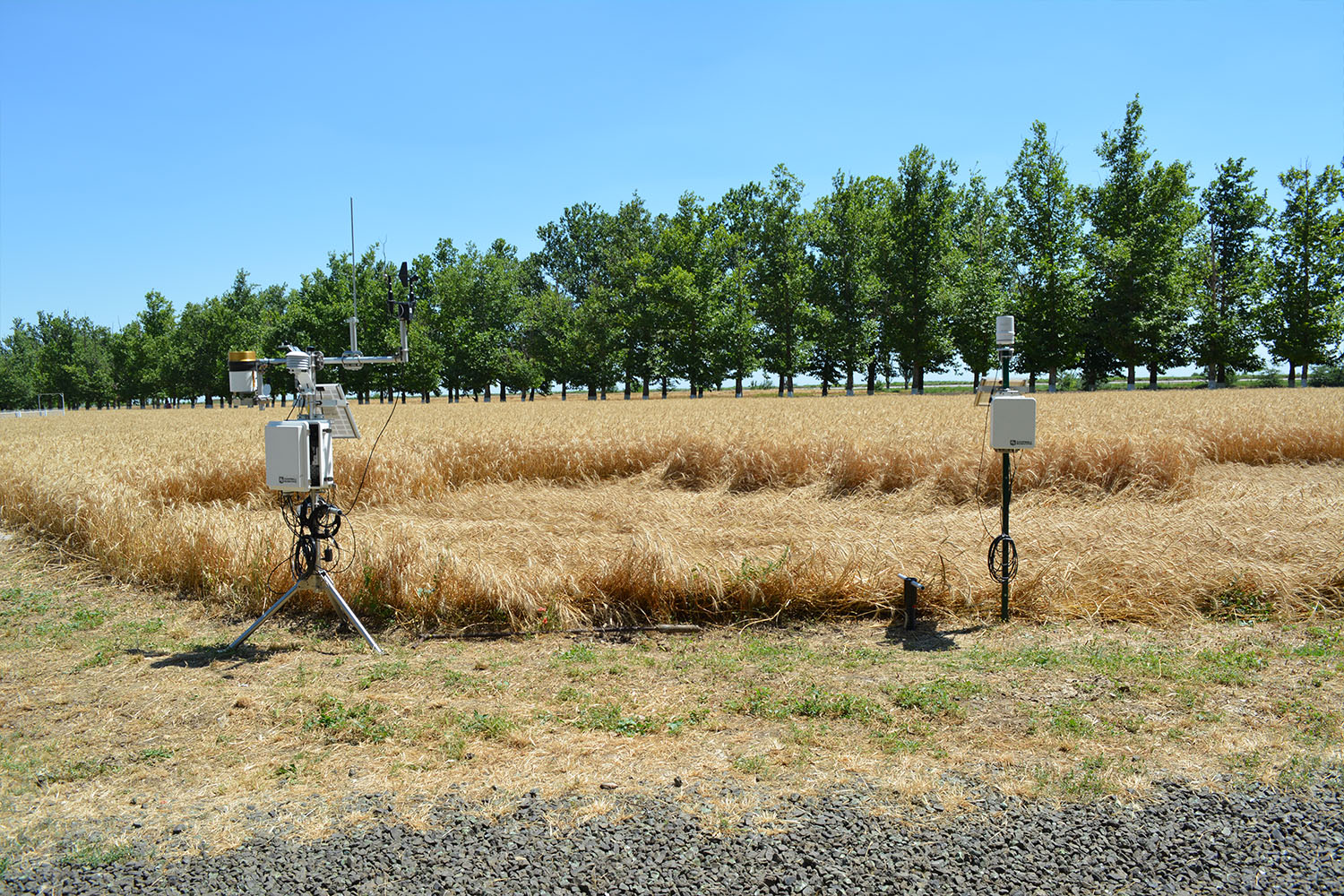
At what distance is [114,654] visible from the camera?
18.6ft

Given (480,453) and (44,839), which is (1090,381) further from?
(44,839)

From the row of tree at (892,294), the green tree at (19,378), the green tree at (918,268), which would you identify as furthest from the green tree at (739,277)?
the green tree at (19,378)

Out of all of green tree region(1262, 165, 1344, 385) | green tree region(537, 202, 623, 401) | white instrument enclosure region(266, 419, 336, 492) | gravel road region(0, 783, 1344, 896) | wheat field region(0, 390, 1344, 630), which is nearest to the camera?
gravel road region(0, 783, 1344, 896)

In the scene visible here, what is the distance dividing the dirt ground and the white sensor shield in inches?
59.8

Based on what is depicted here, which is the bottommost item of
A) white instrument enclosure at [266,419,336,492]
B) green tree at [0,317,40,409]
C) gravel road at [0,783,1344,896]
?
gravel road at [0,783,1344,896]

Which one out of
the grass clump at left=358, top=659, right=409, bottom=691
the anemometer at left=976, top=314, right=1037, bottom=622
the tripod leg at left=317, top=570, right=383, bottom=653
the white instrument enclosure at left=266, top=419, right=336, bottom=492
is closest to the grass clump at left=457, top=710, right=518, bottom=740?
the grass clump at left=358, top=659, right=409, bottom=691

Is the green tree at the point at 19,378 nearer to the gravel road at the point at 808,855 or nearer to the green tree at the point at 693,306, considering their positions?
the green tree at the point at 693,306

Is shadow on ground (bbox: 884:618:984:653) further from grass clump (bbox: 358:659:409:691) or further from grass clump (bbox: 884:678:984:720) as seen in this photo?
grass clump (bbox: 358:659:409:691)

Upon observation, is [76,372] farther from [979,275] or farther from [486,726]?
[486,726]

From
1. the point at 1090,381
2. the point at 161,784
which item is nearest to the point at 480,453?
the point at 161,784

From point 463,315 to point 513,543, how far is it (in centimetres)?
6050

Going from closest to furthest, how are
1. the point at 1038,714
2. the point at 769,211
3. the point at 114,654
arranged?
the point at 1038,714, the point at 114,654, the point at 769,211

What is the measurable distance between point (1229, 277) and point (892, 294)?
74.6 ft

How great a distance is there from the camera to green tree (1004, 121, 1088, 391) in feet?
158
